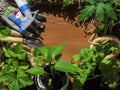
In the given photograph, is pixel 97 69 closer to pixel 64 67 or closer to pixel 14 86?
pixel 64 67

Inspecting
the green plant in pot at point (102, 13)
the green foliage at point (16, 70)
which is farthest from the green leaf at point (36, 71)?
the green plant in pot at point (102, 13)

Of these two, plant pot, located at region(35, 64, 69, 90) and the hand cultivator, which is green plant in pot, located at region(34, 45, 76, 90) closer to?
plant pot, located at region(35, 64, 69, 90)

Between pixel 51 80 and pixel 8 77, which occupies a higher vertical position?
pixel 8 77

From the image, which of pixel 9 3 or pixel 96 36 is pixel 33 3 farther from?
pixel 96 36

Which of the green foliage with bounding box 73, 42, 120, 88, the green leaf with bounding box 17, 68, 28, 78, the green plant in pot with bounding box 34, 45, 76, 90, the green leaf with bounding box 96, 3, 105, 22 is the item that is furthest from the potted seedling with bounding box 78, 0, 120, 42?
the green leaf with bounding box 17, 68, 28, 78

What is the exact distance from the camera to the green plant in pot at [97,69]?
6.18ft

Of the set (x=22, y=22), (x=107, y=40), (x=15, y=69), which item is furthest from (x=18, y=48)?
(x=107, y=40)

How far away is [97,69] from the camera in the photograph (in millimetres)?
2002

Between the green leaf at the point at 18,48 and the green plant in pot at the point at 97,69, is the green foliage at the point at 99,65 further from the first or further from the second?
the green leaf at the point at 18,48

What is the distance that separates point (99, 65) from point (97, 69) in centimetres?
9

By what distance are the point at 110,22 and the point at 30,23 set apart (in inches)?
20.9

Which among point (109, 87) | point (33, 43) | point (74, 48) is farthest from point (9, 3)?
point (109, 87)

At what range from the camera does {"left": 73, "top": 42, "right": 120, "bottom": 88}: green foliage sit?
1.88 m

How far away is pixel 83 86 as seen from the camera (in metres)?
2.02
